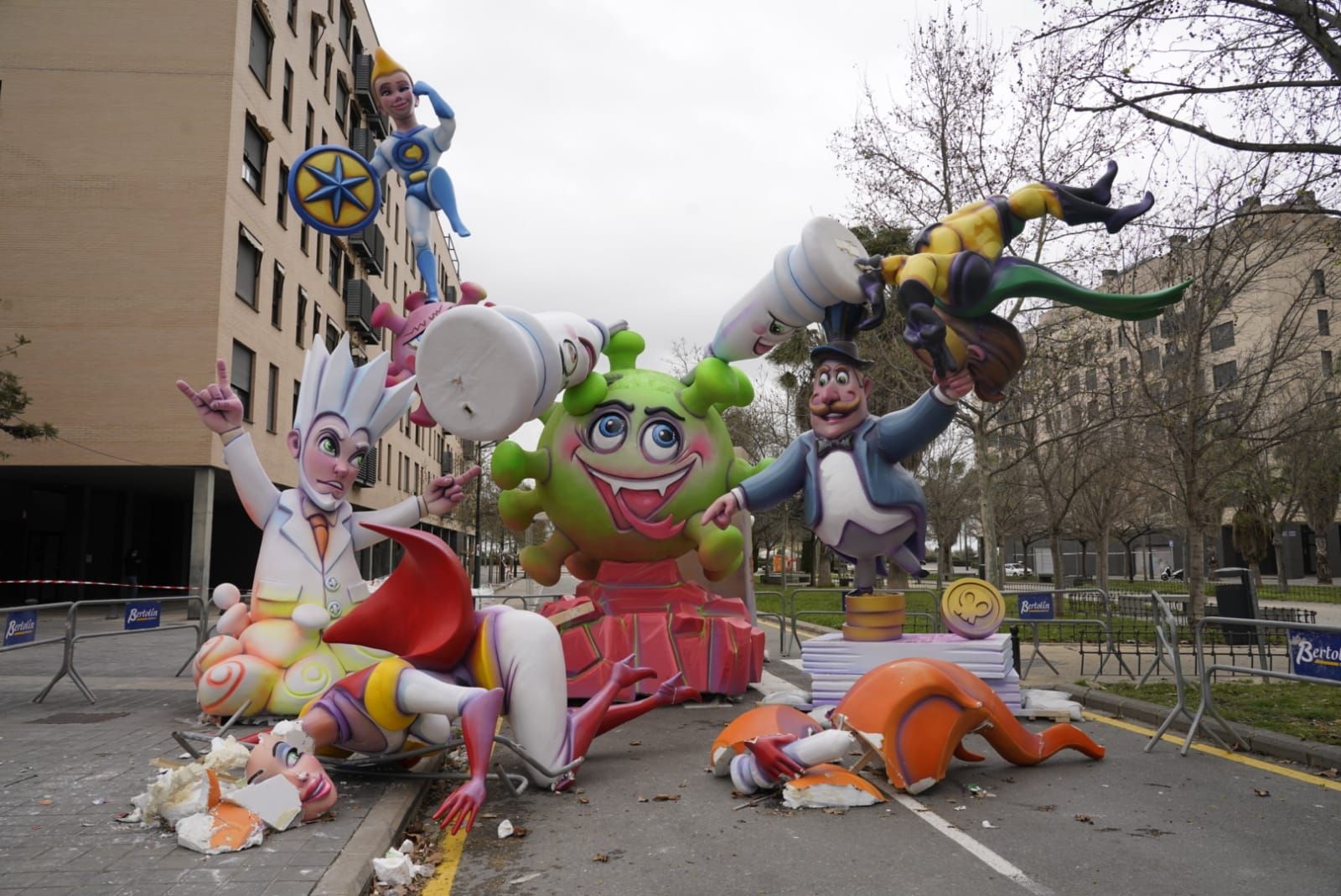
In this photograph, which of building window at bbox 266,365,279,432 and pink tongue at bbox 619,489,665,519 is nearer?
pink tongue at bbox 619,489,665,519

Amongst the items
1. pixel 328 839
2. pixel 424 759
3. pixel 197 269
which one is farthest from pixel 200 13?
pixel 328 839

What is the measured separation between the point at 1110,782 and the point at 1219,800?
2.06ft

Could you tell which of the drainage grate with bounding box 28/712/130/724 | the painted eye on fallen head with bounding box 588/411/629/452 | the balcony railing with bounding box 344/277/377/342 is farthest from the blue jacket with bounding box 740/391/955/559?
the balcony railing with bounding box 344/277/377/342

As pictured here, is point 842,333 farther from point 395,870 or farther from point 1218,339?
point 1218,339

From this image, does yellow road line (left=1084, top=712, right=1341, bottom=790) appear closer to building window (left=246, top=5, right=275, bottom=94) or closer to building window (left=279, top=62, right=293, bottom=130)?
building window (left=246, top=5, right=275, bottom=94)

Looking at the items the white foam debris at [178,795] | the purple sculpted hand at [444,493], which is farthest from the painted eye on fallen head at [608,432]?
the white foam debris at [178,795]

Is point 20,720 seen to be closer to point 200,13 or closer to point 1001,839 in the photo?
point 1001,839

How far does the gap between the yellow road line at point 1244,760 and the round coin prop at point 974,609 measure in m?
1.68

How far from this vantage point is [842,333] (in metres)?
8.14

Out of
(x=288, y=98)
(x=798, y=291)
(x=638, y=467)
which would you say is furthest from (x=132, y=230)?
→ (x=798, y=291)

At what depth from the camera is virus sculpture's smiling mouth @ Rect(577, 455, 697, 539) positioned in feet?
29.3

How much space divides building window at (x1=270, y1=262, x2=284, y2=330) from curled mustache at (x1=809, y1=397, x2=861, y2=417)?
64.5 feet

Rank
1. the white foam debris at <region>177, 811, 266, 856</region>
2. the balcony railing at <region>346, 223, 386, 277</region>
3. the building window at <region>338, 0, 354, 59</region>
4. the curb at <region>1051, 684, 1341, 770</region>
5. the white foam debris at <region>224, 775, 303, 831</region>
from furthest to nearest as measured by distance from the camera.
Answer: the balcony railing at <region>346, 223, 386, 277</region> < the building window at <region>338, 0, 354, 59</region> < the curb at <region>1051, 684, 1341, 770</region> < the white foam debris at <region>224, 775, 303, 831</region> < the white foam debris at <region>177, 811, 266, 856</region>

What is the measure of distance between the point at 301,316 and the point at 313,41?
8.07 meters
